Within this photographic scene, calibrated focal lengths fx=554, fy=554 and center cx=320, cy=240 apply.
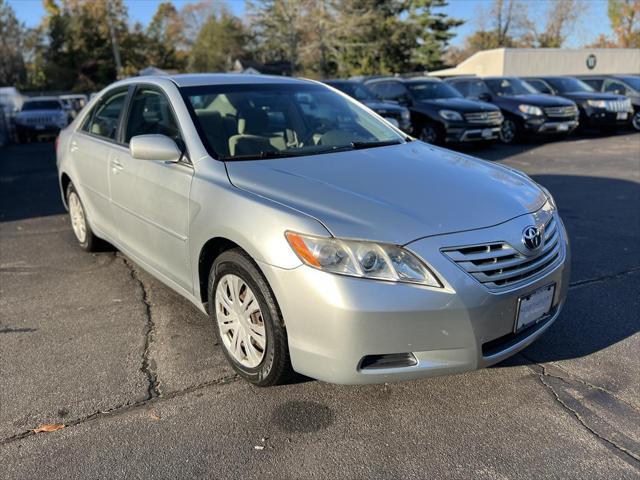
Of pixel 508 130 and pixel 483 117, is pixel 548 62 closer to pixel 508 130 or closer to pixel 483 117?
pixel 508 130

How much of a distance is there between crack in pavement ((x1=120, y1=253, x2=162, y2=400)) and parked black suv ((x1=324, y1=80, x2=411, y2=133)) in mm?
6872

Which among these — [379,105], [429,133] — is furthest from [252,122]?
[429,133]

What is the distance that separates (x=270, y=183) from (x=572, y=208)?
16.4 ft

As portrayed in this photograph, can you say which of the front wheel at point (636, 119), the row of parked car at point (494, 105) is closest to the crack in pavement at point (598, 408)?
the row of parked car at point (494, 105)

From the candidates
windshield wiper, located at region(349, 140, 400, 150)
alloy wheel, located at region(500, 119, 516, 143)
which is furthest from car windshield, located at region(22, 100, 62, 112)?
windshield wiper, located at region(349, 140, 400, 150)

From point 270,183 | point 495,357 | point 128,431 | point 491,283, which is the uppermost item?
point 270,183

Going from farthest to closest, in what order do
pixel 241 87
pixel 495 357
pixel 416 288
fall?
1. pixel 241 87
2. pixel 495 357
3. pixel 416 288

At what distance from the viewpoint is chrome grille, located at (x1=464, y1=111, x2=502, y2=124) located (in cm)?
1141

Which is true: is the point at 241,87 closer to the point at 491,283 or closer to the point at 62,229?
the point at 491,283

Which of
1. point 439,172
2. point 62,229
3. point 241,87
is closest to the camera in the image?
point 439,172

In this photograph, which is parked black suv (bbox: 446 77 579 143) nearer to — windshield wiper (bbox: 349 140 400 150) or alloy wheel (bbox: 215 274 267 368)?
windshield wiper (bbox: 349 140 400 150)

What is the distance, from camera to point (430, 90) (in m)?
12.9

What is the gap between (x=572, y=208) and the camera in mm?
6688

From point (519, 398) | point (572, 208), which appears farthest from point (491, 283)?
point (572, 208)
